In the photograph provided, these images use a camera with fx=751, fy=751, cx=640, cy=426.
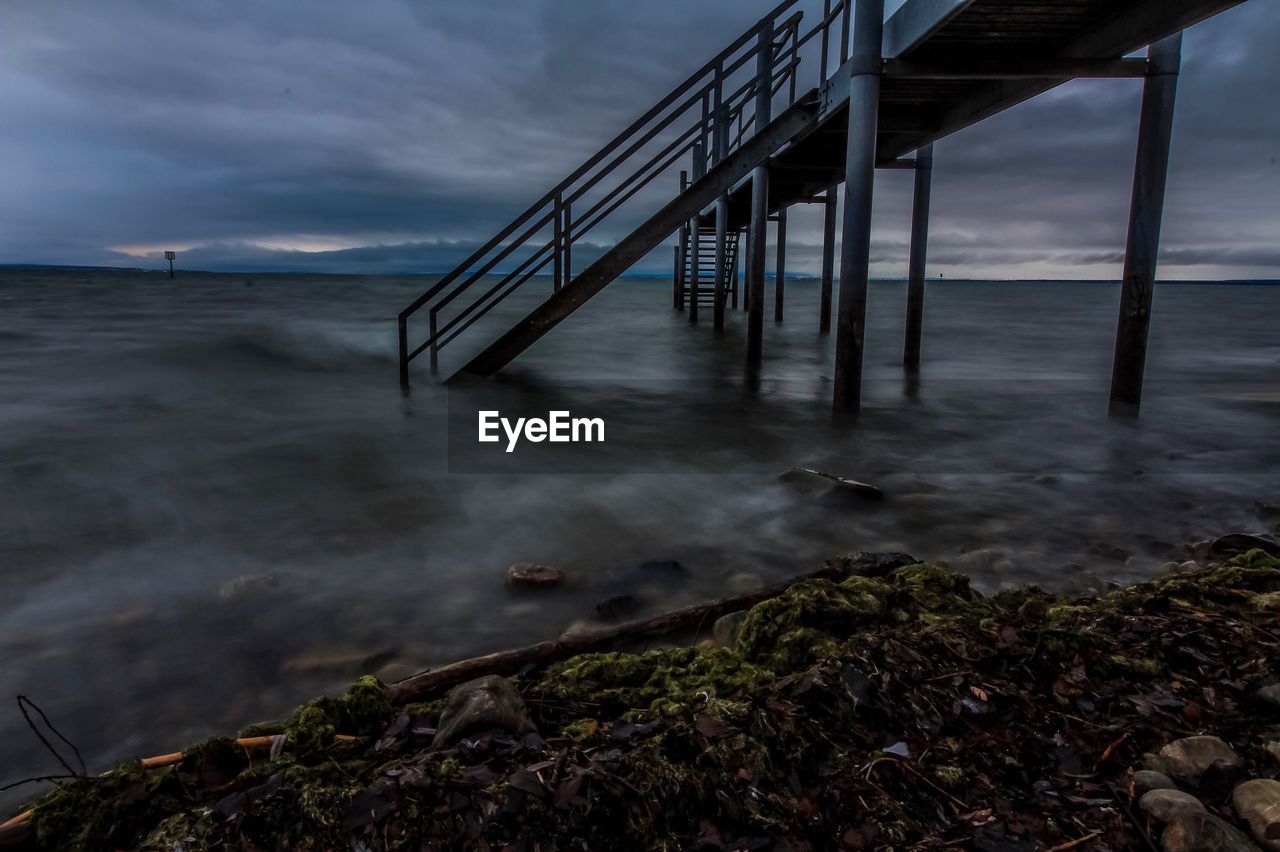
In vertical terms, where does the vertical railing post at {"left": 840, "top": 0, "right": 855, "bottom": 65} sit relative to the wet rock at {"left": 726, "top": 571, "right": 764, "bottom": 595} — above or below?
above

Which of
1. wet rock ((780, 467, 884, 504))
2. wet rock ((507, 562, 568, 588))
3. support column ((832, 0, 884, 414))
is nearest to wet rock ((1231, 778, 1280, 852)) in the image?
wet rock ((507, 562, 568, 588))

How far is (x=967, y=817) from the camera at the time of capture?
179 centimetres

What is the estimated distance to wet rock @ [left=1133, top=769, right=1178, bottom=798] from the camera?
1.81 m

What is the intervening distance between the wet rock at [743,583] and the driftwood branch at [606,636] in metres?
0.40

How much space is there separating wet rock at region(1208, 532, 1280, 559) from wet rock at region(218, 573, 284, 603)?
505 centimetres

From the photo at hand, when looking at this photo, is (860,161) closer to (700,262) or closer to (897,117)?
(897,117)

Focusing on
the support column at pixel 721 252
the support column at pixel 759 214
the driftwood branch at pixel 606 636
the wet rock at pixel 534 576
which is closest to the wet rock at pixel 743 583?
the driftwood branch at pixel 606 636

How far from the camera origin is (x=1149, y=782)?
1.83 metres

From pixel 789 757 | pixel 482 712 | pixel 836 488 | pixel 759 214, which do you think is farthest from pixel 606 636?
pixel 759 214

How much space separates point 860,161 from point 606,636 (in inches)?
233

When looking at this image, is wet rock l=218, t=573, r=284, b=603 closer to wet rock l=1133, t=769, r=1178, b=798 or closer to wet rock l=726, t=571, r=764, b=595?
wet rock l=726, t=571, r=764, b=595

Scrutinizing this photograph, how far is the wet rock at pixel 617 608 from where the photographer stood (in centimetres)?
357

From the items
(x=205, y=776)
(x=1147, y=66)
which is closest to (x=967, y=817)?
(x=205, y=776)

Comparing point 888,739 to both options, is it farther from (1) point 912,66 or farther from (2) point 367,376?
(2) point 367,376
